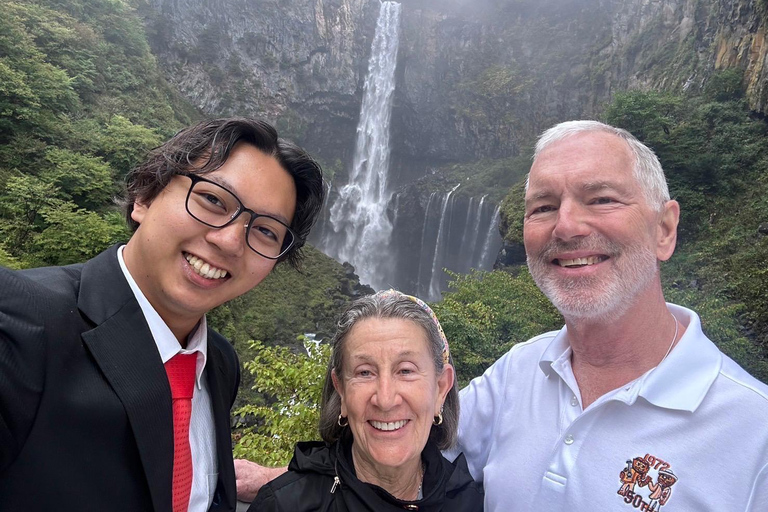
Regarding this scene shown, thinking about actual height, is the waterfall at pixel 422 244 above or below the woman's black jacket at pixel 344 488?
below

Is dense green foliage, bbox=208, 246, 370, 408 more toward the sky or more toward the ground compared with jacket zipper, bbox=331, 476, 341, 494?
more toward the ground

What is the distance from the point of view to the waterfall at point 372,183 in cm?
3606

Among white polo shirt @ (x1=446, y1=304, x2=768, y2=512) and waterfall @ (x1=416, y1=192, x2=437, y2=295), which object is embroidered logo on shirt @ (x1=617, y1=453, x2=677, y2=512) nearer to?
white polo shirt @ (x1=446, y1=304, x2=768, y2=512)

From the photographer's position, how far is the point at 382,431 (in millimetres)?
1496

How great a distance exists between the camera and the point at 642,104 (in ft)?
54.1

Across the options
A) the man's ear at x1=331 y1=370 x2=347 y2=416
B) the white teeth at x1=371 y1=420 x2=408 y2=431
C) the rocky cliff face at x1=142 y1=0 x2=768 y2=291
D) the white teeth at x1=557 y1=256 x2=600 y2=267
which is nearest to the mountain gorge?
the rocky cliff face at x1=142 y1=0 x2=768 y2=291

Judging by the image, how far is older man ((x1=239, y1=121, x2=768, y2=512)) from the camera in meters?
1.27

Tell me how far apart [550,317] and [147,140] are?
14278 mm

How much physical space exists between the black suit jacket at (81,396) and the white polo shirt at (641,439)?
126 centimetres

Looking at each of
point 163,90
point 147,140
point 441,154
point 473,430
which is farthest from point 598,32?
point 473,430

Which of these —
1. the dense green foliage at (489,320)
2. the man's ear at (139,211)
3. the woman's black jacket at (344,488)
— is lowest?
the dense green foliage at (489,320)

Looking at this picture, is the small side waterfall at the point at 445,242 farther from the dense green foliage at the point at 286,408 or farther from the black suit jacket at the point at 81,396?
the black suit jacket at the point at 81,396

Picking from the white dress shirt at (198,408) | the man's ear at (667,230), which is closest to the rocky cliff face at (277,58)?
the white dress shirt at (198,408)

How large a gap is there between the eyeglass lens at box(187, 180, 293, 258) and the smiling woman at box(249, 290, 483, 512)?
0.50 m
